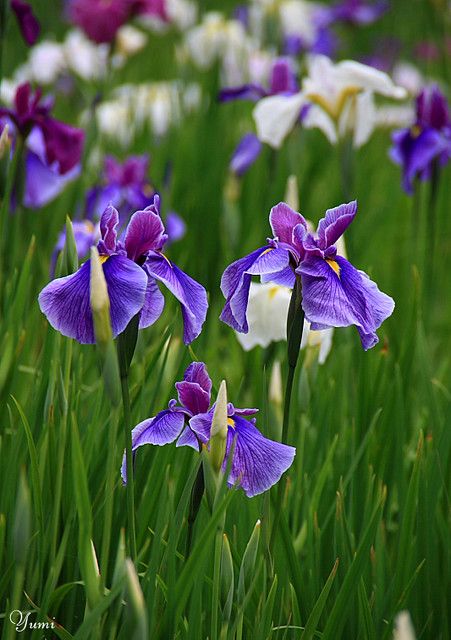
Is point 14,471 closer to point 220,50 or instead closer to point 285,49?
point 220,50

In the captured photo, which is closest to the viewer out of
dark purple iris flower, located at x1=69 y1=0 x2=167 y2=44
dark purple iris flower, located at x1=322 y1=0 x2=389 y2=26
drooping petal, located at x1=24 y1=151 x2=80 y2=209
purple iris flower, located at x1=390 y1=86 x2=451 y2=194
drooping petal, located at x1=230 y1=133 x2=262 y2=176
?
drooping petal, located at x1=24 y1=151 x2=80 y2=209

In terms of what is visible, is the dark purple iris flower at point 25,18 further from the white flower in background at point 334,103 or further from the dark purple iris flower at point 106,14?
the dark purple iris flower at point 106,14

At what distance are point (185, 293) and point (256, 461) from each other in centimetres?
21

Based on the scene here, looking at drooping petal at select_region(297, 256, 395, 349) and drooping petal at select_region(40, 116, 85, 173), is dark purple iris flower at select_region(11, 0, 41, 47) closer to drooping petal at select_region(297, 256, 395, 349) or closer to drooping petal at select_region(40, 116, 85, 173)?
drooping petal at select_region(40, 116, 85, 173)

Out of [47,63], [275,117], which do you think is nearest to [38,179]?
[275,117]

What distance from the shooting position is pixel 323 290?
107 cm

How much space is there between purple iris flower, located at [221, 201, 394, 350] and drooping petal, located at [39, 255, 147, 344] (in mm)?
149

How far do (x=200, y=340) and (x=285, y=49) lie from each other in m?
3.45

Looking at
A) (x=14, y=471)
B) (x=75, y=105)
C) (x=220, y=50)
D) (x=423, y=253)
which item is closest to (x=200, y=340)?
(x=14, y=471)

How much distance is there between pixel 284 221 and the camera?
1.15 m

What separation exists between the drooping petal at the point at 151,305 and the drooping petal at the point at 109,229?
6 centimetres

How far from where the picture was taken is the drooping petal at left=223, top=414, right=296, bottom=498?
1.04m

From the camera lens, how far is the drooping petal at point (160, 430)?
1065 millimetres

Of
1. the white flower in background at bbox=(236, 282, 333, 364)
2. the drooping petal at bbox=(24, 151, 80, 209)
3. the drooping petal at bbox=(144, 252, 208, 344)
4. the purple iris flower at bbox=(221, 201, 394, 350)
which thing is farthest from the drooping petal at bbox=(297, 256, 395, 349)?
the drooping petal at bbox=(24, 151, 80, 209)
